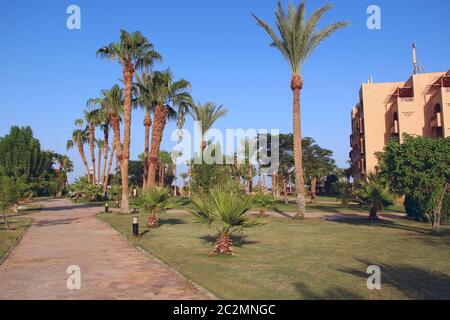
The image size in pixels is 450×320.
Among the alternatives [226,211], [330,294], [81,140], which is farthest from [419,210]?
[81,140]

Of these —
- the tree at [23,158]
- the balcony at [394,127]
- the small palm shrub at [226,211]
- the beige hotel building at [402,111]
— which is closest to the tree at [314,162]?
the beige hotel building at [402,111]

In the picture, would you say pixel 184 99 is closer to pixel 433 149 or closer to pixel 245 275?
pixel 433 149

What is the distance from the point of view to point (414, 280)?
27.0ft

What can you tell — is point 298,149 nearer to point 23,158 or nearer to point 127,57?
point 127,57

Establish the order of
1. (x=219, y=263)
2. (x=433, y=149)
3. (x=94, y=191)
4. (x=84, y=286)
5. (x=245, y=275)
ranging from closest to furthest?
(x=84, y=286), (x=245, y=275), (x=219, y=263), (x=433, y=149), (x=94, y=191)

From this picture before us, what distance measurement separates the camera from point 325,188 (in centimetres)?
7769

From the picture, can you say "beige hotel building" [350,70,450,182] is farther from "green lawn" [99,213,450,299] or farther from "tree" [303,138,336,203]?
"green lawn" [99,213,450,299]

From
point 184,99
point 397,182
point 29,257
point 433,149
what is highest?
point 184,99

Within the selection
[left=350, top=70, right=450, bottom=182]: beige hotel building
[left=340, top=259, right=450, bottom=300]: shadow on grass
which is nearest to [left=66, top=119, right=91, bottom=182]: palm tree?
[left=350, top=70, right=450, bottom=182]: beige hotel building

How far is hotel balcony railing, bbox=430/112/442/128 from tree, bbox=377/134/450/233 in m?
24.4

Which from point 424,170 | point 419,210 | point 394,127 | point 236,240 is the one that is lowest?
point 236,240

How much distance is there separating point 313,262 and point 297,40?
57.3 ft
